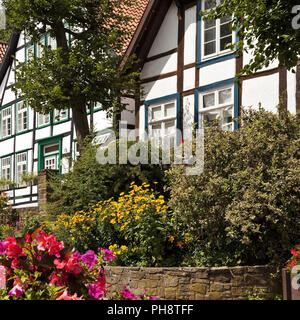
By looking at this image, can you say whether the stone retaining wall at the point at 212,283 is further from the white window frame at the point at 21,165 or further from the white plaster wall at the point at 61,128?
the white window frame at the point at 21,165

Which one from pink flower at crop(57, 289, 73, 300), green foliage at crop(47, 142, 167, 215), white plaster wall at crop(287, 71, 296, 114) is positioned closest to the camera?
pink flower at crop(57, 289, 73, 300)

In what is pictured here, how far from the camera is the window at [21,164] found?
24.2 metres

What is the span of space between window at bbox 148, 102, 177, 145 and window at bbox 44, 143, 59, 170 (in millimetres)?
6859

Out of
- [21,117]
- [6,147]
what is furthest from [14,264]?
[6,147]

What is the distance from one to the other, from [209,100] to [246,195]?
26.1ft

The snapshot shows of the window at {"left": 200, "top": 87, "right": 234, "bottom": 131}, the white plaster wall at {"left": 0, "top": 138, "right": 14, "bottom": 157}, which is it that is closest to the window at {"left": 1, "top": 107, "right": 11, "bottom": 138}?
the white plaster wall at {"left": 0, "top": 138, "right": 14, "bottom": 157}

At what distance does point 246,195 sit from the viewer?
759 cm

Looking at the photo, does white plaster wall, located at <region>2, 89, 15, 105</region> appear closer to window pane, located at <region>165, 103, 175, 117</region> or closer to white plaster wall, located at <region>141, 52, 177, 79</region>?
white plaster wall, located at <region>141, 52, 177, 79</region>

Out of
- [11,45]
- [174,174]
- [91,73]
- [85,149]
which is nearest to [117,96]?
[91,73]

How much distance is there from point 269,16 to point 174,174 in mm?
3041

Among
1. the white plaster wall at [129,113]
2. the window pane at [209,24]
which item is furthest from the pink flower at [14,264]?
the white plaster wall at [129,113]

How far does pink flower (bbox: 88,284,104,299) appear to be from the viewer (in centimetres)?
324

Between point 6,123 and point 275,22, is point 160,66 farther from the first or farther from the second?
point 6,123
